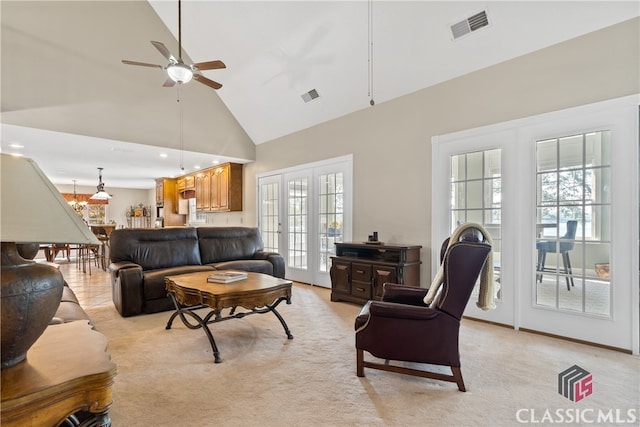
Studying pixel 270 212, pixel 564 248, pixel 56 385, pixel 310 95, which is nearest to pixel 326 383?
pixel 56 385

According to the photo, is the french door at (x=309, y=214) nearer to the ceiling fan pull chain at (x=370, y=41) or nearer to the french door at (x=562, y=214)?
the ceiling fan pull chain at (x=370, y=41)

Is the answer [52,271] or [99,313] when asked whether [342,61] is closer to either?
[52,271]

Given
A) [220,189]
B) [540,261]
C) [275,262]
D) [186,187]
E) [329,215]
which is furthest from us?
[186,187]

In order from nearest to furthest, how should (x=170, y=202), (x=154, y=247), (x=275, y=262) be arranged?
(x=154, y=247) < (x=275, y=262) < (x=170, y=202)

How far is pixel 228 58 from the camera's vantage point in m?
5.09

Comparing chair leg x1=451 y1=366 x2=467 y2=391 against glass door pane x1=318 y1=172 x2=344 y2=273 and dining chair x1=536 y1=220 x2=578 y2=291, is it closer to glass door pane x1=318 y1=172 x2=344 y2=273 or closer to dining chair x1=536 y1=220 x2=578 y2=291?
dining chair x1=536 y1=220 x2=578 y2=291

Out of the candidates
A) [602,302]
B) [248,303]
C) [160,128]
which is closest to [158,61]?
[160,128]

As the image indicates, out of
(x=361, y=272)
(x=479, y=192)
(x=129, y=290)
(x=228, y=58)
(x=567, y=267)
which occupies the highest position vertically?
(x=228, y=58)

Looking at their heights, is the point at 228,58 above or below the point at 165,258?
above

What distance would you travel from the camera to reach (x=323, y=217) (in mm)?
5379

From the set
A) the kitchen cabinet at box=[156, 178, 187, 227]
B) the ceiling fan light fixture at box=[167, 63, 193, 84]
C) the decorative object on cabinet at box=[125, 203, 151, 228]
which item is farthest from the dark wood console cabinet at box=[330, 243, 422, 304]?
the decorative object on cabinet at box=[125, 203, 151, 228]

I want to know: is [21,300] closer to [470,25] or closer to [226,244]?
[470,25]

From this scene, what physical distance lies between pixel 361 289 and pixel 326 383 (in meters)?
2.02

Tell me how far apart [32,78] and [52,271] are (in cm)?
484
